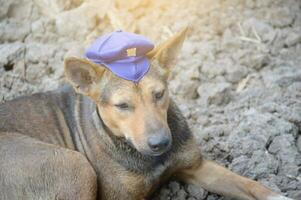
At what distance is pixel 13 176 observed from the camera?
15.9 ft

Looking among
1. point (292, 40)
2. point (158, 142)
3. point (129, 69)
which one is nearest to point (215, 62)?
point (292, 40)

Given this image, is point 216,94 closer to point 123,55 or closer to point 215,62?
point 215,62

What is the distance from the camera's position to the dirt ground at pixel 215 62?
5.67 metres

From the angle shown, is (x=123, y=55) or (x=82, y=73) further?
(x=82, y=73)

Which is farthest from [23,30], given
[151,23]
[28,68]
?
[151,23]

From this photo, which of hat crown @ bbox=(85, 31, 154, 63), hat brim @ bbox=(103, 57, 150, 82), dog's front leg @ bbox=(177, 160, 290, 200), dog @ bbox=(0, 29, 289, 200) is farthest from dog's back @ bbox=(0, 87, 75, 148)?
dog's front leg @ bbox=(177, 160, 290, 200)

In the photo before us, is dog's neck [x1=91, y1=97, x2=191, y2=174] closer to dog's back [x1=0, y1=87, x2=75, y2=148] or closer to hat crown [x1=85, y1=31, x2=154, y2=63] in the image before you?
dog's back [x1=0, y1=87, x2=75, y2=148]

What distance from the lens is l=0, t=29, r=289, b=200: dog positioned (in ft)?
15.9

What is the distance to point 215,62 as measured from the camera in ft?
22.3

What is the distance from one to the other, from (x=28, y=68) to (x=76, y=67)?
1919 mm

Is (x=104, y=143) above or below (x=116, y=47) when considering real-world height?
below

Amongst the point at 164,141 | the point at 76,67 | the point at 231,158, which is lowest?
the point at 231,158

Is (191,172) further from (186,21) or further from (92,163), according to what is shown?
(186,21)

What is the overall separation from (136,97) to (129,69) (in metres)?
0.22
